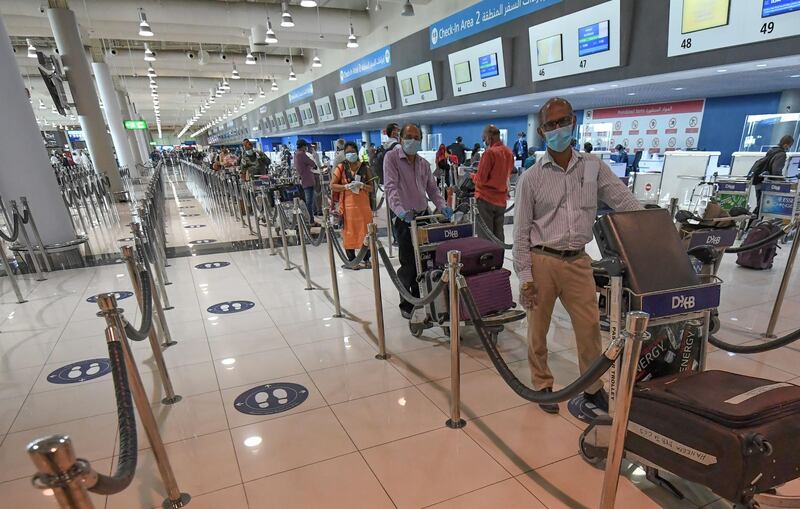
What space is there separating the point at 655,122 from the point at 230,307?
13.9 m

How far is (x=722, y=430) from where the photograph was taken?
1.58m

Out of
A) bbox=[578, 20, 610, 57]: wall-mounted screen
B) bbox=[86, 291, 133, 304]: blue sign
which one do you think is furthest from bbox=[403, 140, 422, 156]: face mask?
bbox=[578, 20, 610, 57]: wall-mounted screen

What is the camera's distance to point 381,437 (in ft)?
8.63

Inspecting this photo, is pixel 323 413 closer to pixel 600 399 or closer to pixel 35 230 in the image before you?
pixel 600 399

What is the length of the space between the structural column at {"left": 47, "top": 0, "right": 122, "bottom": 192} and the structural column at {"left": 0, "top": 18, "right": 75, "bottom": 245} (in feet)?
25.2

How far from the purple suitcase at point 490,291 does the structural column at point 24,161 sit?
6.79 metres

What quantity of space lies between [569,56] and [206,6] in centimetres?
1171

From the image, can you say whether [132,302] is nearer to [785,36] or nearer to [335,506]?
[335,506]

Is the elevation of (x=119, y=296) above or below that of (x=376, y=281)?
below

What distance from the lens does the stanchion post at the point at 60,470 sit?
3.31ft

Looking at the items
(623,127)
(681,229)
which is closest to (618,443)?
(681,229)

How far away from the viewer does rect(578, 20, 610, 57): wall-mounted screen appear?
7632 mm

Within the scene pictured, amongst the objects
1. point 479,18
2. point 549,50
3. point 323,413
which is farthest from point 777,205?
point 323,413

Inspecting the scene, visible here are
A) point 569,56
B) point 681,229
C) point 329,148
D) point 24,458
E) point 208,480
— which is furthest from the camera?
point 329,148
